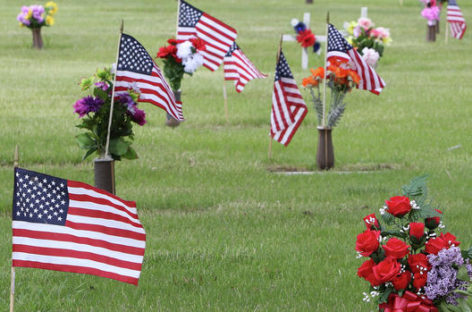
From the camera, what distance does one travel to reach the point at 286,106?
13.0 meters

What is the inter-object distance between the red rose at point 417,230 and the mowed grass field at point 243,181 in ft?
4.96

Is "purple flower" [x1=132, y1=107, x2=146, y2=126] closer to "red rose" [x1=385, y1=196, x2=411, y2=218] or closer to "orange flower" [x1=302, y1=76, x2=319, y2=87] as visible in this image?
"orange flower" [x1=302, y1=76, x2=319, y2=87]

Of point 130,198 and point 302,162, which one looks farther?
point 302,162

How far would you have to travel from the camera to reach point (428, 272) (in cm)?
556

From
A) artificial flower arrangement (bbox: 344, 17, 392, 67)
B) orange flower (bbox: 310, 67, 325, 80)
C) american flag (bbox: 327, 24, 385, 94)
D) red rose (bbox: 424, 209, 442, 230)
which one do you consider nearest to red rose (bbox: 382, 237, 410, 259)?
red rose (bbox: 424, 209, 442, 230)

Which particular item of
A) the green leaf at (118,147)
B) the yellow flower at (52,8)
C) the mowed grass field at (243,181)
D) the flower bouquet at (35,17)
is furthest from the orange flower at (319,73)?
the yellow flower at (52,8)

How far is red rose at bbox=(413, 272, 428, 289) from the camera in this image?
5555 millimetres

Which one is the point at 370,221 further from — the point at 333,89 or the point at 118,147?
the point at 333,89

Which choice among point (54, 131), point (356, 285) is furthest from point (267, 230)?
point (54, 131)

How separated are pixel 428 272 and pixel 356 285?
7.20 ft

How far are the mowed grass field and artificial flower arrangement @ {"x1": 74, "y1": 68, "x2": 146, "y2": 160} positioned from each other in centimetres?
84

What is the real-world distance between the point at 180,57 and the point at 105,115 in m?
6.92

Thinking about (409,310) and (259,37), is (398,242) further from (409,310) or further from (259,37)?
(259,37)

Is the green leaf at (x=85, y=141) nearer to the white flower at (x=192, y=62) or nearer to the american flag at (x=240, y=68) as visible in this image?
the american flag at (x=240, y=68)
